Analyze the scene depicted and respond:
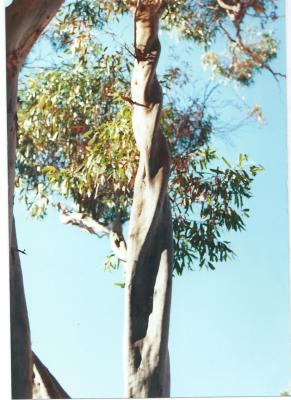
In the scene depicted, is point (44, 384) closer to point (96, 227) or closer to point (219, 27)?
point (96, 227)

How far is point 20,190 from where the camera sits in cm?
296

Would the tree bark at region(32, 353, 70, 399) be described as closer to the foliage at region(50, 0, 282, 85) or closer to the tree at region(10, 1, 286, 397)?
the tree at region(10, 1, 286, 397)

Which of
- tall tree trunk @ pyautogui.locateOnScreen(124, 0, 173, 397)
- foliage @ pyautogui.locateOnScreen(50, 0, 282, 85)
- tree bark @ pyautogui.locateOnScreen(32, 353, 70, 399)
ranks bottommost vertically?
tree bark @ pyautogui.locateOnScreen(32, 353, 70, 399)

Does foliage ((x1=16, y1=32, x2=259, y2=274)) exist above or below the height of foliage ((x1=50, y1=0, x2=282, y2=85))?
below

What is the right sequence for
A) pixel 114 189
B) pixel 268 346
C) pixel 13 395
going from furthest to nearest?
pixel 114 189
pixel 268 346
pixel 13 395

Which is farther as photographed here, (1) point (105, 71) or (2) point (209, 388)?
(1) point (105, 71)

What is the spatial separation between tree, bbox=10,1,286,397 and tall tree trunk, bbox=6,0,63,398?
0.74 ft

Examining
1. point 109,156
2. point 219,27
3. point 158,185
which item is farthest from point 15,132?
point 219,27

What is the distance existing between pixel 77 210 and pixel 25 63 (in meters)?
0.53

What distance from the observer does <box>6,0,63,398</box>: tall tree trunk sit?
2740mm

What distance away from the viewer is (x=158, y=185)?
306 centimetres

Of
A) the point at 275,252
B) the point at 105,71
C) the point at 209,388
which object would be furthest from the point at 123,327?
the point at 105,71

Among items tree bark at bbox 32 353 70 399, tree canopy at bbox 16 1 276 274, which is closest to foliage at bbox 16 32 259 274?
tree canopy at bbox 16 1 276 274

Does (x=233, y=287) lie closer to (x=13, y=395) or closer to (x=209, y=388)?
(x=209, y=388)
